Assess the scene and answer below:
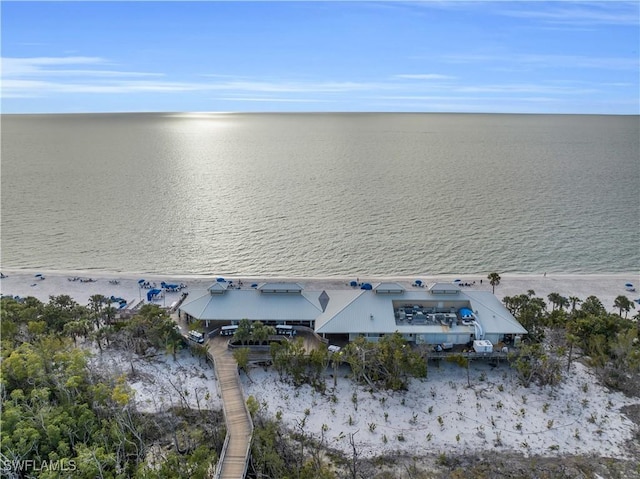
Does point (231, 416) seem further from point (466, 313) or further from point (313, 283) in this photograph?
point (313, 283)

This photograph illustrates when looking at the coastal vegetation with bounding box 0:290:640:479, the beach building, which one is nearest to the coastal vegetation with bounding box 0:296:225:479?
the coastal vegetation with bounding box 0:290:640:479

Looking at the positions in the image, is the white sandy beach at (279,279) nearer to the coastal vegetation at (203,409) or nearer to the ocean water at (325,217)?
the ocean water at (325,217)

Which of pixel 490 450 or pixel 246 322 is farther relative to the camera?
pixel 246 322

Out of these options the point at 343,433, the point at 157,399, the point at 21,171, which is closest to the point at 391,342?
the point at 343,433

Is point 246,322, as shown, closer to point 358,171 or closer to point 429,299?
point 429,299

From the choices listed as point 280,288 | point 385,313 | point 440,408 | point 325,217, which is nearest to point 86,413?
point 280,288

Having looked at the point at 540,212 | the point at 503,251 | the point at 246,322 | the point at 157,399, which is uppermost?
the point at 540,212

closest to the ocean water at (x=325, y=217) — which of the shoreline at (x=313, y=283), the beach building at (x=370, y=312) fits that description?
the shoreline at (x=313, y=283)
